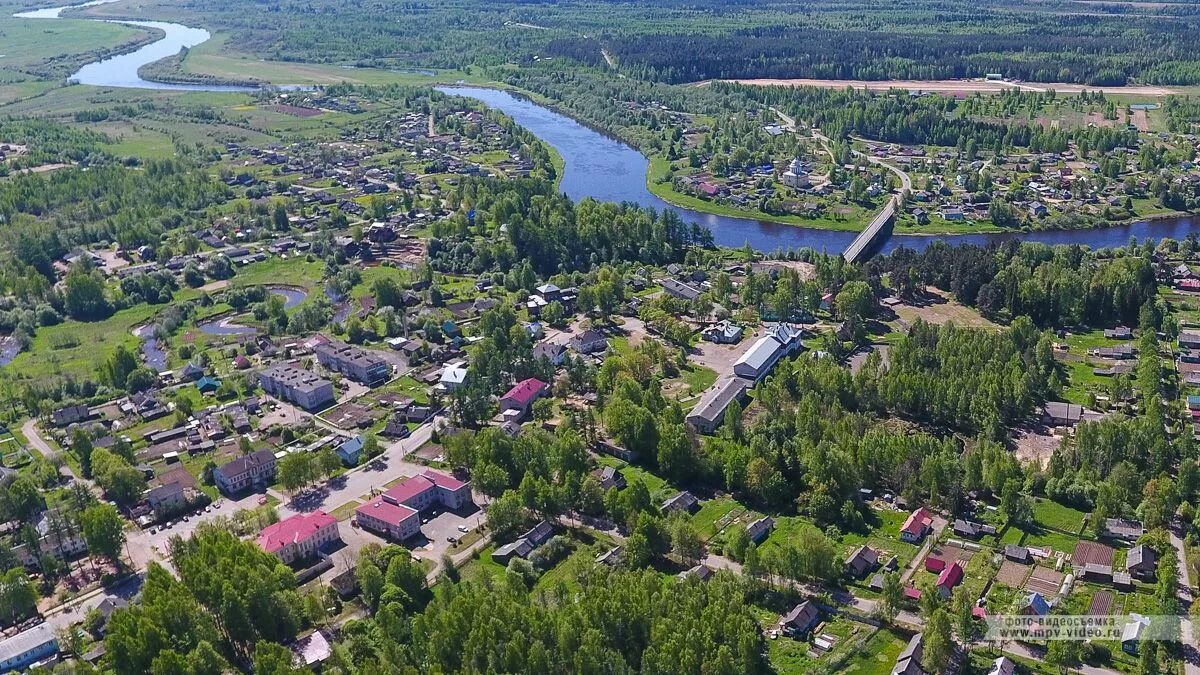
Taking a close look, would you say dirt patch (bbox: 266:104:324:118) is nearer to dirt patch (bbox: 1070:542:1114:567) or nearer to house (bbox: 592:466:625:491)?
house (bbox: 592:466:625:491)

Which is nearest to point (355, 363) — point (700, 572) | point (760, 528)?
point (760, 528)

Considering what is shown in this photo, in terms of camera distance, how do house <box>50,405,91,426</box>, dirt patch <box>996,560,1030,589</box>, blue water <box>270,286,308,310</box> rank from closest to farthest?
dirt patch <box>996,560,1030,589</box>, house <box>50,405,91,426</box>, blue water <box>270,286,308,310</box>

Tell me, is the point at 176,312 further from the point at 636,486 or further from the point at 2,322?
the point at 636,486

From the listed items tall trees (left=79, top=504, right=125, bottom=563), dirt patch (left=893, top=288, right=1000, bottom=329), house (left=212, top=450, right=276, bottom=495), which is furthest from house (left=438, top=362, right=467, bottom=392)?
dirt patch (left=893, top=288, right=1000, bottom=329)

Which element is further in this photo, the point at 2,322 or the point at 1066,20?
the point at 1066,20

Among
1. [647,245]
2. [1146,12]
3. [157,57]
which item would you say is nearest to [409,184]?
[647,245]
